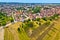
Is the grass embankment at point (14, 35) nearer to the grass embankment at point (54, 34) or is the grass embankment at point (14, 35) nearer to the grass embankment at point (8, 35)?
the grass embankment at point (8, 35)

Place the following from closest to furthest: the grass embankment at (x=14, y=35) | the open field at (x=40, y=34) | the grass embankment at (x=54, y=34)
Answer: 1. the grass embankment at (x=54, y=34)
2. the open field at (x=40, y=34)
3. the grass embankment at (x=14, y=35)

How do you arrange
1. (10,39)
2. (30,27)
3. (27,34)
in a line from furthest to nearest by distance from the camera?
(30,27) → (27,34) → (10,39)

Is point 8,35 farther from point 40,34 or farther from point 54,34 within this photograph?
point 54,34

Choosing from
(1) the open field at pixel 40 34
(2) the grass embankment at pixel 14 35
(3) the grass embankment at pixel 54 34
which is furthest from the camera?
(2) the grass embankment at pixel 14 35

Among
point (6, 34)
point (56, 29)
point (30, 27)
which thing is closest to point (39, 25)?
point (30, 27)

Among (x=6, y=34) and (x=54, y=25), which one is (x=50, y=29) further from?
(x=6, y=34)

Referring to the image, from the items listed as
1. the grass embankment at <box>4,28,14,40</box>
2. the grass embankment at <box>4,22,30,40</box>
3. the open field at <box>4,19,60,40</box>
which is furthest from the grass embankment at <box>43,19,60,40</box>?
the grass embankment at <box>4,28,14,40</box>

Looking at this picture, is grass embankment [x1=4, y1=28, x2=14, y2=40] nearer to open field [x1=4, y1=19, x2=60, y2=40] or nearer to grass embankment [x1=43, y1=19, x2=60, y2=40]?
open field [x1=4, y1=19, x2=60, y2=40]

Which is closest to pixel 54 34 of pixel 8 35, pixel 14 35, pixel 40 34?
pixel 40 34

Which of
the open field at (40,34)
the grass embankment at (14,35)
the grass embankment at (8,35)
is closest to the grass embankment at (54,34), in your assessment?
the open field at (40,34)

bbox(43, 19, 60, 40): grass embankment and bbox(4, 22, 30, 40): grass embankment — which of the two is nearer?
bbox(43, 19, 60, 40): grass embankment

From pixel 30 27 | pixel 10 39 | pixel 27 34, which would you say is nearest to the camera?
pixel 10 39
